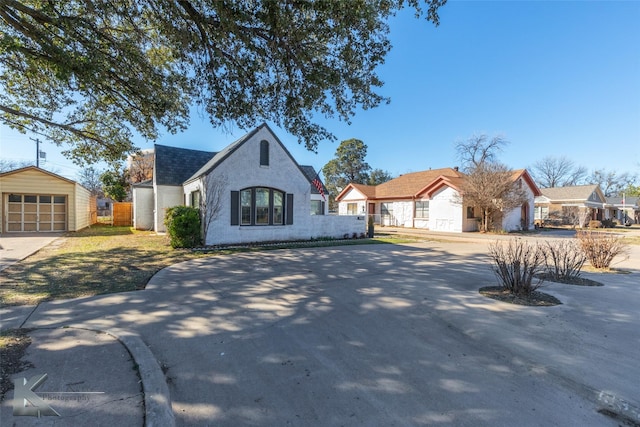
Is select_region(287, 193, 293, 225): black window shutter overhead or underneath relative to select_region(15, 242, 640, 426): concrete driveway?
overhead

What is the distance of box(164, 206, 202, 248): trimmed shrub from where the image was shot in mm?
12062

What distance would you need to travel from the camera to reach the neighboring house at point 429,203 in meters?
23.9

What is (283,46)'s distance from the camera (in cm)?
670

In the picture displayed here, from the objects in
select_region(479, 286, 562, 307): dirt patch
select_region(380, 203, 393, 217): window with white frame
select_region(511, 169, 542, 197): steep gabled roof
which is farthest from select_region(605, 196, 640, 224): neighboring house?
select_region(479, 286, 562, 307): dirt patch

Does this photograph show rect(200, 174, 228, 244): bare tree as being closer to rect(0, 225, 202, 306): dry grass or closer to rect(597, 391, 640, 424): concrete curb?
rect(0, 225, 202, 306): dry grass

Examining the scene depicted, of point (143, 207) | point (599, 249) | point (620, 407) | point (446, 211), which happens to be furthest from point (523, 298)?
point (143, 207)

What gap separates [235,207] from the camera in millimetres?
13602

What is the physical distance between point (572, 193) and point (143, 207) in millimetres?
48340

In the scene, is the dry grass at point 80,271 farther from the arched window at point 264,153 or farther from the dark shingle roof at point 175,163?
the dark shingle roof at point 175,163

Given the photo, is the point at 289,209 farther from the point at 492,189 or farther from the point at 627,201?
the point at 627,201

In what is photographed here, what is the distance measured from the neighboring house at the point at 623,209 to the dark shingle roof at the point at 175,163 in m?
51.2

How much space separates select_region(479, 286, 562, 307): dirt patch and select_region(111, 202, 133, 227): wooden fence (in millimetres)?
27591

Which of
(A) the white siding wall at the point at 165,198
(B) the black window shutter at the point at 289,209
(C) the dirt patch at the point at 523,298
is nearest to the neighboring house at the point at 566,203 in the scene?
(B) the black window shutter at the point at 289,209

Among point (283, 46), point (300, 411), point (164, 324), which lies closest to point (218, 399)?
point (300, 411)
